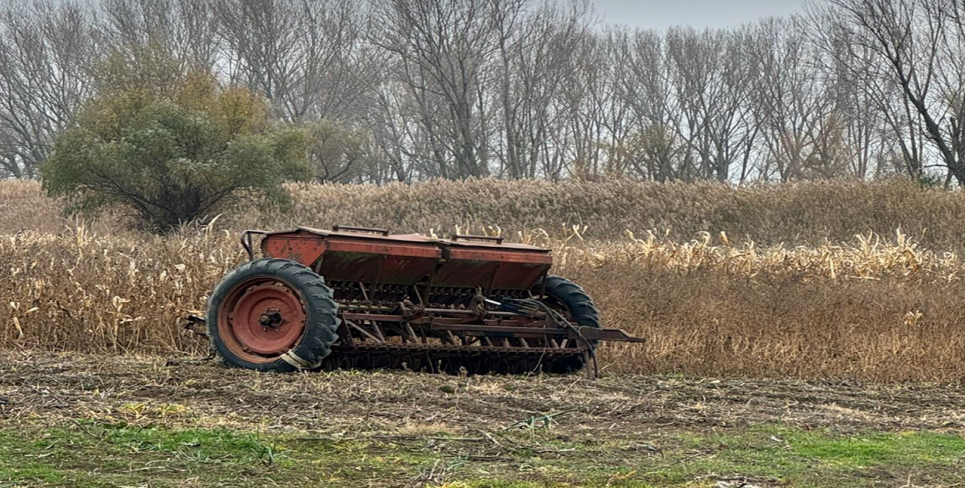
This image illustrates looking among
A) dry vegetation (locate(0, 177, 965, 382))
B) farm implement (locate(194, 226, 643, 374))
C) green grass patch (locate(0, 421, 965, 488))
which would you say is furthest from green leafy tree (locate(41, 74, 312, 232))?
green grass patch (locate(0, 421, 965, 488))

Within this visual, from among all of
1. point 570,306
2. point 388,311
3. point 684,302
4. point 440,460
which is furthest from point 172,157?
point 440,460

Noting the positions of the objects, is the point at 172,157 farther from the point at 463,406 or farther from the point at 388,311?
the point at 463,406

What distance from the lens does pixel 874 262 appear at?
17.0 meters

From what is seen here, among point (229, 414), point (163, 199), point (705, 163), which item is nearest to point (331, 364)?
point (229, 414)

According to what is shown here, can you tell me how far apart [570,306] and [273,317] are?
2.83 metres

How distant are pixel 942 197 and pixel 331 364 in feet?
81.3

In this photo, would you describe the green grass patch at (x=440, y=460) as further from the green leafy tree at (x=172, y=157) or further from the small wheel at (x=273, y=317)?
the green leafy tree at (x=172, y=157)

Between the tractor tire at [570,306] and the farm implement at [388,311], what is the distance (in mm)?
16

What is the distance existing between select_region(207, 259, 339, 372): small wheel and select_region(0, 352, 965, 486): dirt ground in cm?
21

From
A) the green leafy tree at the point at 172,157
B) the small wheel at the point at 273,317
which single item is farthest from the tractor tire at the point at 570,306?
the green leafy tree at the point at 172,157

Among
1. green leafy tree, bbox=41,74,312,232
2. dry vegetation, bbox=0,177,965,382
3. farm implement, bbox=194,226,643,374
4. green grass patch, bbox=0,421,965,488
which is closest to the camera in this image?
green grass patch, bbox=0,421,965,488

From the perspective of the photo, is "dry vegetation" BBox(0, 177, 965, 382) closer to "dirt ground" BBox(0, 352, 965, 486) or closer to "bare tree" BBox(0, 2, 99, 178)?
"dirt ground" BBox(0, 352, 965, 486)

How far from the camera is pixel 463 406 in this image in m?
7.50

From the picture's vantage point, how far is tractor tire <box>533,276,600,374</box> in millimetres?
10367
